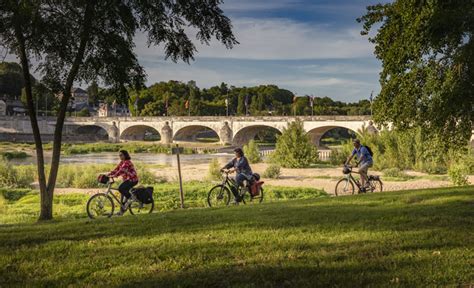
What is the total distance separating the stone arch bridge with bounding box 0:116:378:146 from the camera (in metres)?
60.9

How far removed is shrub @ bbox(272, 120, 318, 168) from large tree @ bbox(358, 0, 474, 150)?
72.0 ft

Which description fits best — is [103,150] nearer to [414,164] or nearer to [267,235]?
[414,164]

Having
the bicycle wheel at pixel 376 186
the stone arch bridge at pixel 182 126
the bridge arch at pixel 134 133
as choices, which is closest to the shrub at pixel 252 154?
the stone arch bridge at pixel 182 126

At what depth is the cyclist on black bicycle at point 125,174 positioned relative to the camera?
33.8 ft

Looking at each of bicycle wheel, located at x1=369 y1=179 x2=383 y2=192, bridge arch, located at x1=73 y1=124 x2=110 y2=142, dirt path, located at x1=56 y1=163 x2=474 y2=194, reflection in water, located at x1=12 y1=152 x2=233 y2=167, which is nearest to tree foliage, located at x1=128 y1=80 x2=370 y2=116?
bridge arch, located at x1=73 y1=124 x2=110 y2=142

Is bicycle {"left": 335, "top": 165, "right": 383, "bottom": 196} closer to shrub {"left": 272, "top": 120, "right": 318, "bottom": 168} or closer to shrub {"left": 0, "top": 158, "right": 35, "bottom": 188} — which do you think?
shrub {"left": 0, "top": 158, "right": 35, "bottom": 188}

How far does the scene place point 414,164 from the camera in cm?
3098

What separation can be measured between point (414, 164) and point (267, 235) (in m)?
26.7

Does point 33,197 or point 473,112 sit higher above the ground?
point 473,112

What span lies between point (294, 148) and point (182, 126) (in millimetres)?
44459

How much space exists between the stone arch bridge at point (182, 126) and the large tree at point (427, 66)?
4673 cm

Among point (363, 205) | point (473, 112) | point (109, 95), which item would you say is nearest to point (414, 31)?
point (473, 112)

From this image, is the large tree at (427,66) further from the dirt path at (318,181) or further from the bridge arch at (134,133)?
the bridge arch at (134,133)

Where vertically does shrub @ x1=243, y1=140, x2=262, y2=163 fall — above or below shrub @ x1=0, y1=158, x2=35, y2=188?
above
